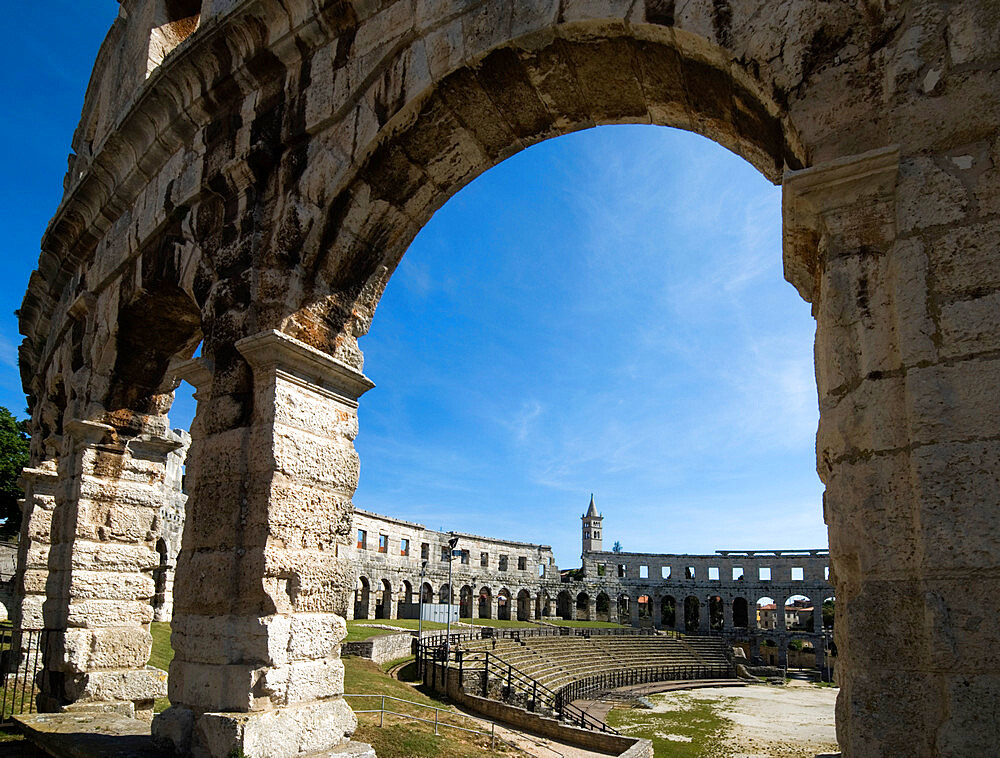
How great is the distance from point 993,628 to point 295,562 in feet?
11.3

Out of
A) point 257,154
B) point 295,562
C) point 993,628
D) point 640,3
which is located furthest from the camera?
point 257,154

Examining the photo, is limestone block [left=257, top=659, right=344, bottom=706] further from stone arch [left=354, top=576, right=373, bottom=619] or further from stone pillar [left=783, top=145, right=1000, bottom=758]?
stone arch [left=354, top=576, right=373, bottom=619]

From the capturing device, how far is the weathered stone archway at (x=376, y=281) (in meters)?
2.21

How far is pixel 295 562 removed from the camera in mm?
4078

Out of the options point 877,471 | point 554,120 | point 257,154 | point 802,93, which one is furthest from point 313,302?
point 877,471

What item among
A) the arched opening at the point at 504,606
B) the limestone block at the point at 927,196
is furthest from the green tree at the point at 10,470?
the limestone block at the point at 927,196

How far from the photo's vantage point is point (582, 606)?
4269 centimetres

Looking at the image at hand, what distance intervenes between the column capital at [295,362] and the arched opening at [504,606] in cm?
3483

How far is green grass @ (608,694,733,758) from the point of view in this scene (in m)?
15.0

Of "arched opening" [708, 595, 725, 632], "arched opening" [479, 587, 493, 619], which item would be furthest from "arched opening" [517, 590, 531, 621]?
"arched opening" [708, 595, 725, 632]

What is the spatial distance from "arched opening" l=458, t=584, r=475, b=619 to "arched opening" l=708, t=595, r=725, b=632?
15.3 m

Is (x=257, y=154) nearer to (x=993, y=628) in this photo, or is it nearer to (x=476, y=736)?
(x=993, y=628)

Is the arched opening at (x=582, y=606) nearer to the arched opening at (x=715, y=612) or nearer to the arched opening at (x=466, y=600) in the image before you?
the arched opening at (x=715, y=612)

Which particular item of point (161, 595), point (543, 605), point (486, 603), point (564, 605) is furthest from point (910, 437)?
point (564, 605)
